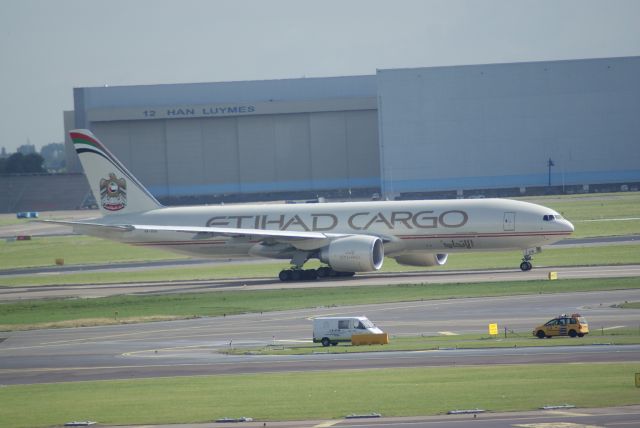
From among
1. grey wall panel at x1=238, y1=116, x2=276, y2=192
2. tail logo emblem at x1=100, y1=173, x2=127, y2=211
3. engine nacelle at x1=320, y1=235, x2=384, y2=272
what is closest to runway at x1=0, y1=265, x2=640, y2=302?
engine nacelle at x1=320, y1=235, x2=384, y2=272

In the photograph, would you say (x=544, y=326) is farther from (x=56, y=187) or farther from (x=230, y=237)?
(x=56, y=187)

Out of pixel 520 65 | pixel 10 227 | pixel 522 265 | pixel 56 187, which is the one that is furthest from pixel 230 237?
pixel 56 187

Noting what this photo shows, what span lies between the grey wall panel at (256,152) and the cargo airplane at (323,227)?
101677mm

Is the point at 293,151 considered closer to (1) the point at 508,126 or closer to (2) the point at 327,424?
(1) the point at 508,126

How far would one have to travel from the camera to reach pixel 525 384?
1199 inches

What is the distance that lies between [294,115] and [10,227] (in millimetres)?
51227

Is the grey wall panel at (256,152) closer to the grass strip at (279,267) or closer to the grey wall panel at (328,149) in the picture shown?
the grey wall panel at (328,149)

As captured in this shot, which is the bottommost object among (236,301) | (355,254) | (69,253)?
(236,301)

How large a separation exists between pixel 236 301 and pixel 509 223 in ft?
57.3

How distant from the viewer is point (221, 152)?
581ft

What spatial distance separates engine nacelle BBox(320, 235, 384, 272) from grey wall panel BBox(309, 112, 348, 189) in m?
112

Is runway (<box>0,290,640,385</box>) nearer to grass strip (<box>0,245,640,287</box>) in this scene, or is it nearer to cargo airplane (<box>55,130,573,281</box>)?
cargo airplane (<box>55,130,573,281</box>)

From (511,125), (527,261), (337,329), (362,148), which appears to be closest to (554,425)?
(337,329)

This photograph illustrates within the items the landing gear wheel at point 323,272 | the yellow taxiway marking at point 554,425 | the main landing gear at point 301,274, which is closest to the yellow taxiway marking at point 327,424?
the yellow taxiway marking at point 554,425
